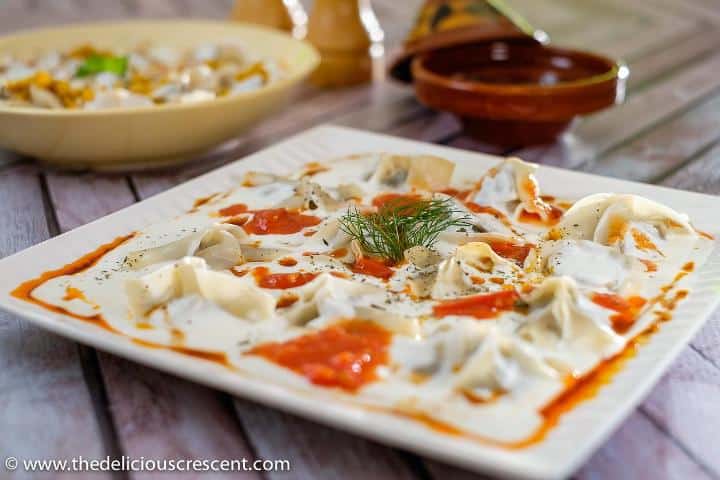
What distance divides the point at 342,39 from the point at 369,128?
617mm

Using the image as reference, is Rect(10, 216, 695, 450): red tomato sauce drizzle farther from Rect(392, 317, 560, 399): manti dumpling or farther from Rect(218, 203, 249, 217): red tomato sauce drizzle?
Rect(218, 203, 249, 217): red tomato sauce drizzle

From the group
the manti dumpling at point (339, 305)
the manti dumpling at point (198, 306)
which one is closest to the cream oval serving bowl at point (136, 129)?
the manti dumpling at point (198, 306)

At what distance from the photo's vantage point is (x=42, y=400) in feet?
4.92

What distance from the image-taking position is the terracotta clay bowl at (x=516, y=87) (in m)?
2.63

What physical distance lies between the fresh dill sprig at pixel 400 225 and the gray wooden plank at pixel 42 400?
0.64m

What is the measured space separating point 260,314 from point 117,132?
1.12 metres

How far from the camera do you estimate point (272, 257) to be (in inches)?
70.3

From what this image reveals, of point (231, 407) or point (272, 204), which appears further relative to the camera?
point (272, 204)

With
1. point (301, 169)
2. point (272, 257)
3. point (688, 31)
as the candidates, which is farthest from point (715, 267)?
point (688, 31)

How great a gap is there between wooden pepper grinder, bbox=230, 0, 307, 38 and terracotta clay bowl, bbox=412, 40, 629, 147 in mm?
825

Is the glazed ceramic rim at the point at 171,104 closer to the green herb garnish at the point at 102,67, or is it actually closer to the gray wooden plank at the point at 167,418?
the green herb garnish at the point at 102,67

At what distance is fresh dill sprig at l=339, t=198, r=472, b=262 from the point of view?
5.90 ft

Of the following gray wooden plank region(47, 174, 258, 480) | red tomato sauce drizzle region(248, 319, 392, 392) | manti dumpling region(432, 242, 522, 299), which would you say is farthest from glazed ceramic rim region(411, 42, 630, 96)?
gray wooden plank region(47, 174, 258, 480)

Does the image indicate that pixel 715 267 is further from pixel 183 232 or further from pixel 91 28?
pixel 91 28
